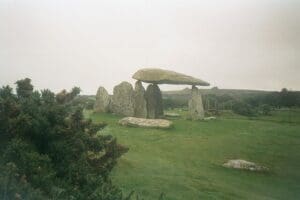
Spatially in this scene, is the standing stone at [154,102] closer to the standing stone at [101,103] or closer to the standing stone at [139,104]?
the standing stone at [139,104]

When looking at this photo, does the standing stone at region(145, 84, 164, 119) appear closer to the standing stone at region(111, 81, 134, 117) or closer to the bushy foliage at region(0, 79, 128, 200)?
the standing stone at region(111, 81, 134, 117)

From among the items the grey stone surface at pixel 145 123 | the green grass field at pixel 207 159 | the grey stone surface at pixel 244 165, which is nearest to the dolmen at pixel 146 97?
the green grass field at pixel 207 159

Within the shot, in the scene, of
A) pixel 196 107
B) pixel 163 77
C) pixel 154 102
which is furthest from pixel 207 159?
pixel 163 77

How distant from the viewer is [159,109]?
23.0 metres

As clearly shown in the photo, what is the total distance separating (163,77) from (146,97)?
1.37 metres

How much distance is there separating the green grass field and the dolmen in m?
0.95

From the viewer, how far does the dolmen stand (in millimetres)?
21344

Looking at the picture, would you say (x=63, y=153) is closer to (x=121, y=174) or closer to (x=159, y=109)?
(x=121, y=174)

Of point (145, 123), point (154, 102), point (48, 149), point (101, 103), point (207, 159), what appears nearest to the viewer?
point (48, 149)

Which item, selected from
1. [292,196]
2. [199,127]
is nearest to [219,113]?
[199,127]

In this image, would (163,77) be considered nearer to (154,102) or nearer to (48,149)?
(154,102)

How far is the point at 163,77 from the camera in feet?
77.2

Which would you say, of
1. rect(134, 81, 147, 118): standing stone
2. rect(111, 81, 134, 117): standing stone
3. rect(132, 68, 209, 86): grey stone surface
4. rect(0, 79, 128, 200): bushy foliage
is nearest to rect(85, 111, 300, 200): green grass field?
rect(111, 81, 134, 117): standing stone

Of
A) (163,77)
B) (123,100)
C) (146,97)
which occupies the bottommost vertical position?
(123,100)
